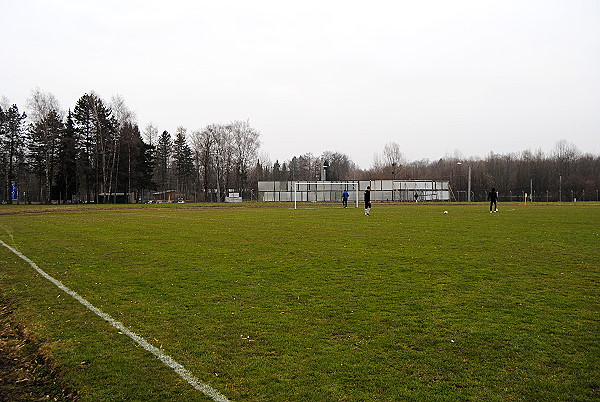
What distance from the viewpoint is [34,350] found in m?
5.38

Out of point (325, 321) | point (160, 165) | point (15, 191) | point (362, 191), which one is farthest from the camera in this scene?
point (160, 165)

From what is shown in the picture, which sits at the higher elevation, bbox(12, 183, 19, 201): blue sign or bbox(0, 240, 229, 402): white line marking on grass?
bbox(12, 183, 19, 201): blue sign

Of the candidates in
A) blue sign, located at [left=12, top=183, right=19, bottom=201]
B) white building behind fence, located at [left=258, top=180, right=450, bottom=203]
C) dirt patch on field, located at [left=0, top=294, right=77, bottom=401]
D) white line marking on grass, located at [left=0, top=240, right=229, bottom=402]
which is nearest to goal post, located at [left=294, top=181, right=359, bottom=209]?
white building behind fence, located at [left=258, top=180, right=450, bottom=203]

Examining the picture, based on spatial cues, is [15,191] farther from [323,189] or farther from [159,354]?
[159,354]

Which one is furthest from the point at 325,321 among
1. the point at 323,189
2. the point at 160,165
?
the point at 160,165

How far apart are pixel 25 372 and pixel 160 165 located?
101490 mm

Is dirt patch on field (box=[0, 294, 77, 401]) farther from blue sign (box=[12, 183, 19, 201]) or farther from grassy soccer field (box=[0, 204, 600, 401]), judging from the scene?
blue sign (box=[12, 183, 19, 201])

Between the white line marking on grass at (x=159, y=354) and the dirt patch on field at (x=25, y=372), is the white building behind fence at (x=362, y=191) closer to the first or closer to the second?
the white line marking on grass at (x=159, y=354)

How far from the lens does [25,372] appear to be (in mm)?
4809

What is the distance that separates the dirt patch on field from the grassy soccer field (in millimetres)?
151

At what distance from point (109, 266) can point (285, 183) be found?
65.5 metres

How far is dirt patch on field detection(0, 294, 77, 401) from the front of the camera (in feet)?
14.0

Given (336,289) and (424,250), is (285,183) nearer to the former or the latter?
(424,250)

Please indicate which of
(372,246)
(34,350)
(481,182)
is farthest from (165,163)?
(34,350)
